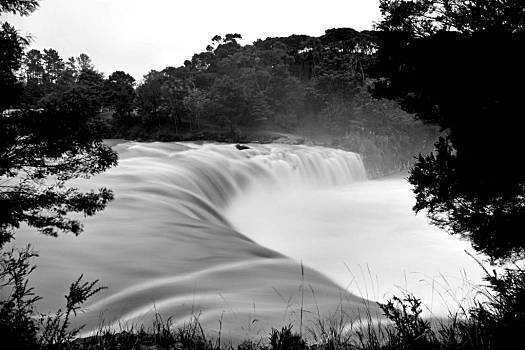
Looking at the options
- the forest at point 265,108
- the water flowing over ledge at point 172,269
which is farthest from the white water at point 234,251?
the forest at point 265,108

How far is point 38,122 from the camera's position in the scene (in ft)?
18.1

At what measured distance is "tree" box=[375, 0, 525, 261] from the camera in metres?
4.16

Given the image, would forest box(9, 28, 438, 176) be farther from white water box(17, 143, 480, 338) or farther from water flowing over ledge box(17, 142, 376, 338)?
water flowing over ledge box(17, 142, 376, 338)

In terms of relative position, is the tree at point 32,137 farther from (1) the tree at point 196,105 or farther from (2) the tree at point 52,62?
(2) the tree at point 52,62

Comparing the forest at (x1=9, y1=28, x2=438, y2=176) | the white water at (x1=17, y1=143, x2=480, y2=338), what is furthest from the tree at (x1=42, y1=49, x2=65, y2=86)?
the white water at (x1=17, y1=143, x2=480, y2=338)

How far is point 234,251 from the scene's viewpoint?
6.85 m

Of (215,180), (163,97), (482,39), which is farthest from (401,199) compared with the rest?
(163,97)

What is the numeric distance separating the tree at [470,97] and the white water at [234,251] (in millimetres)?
1985

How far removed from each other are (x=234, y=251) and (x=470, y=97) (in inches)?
184

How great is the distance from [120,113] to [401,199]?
3705 centimetres

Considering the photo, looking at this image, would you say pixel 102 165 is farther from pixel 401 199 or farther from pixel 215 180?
pixel 401 199

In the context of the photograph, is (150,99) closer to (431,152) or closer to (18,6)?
(18,6)

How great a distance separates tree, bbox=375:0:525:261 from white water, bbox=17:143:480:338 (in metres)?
1.99

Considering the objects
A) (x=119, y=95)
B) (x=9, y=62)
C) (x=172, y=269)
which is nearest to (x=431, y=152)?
(x=172, y=269)
